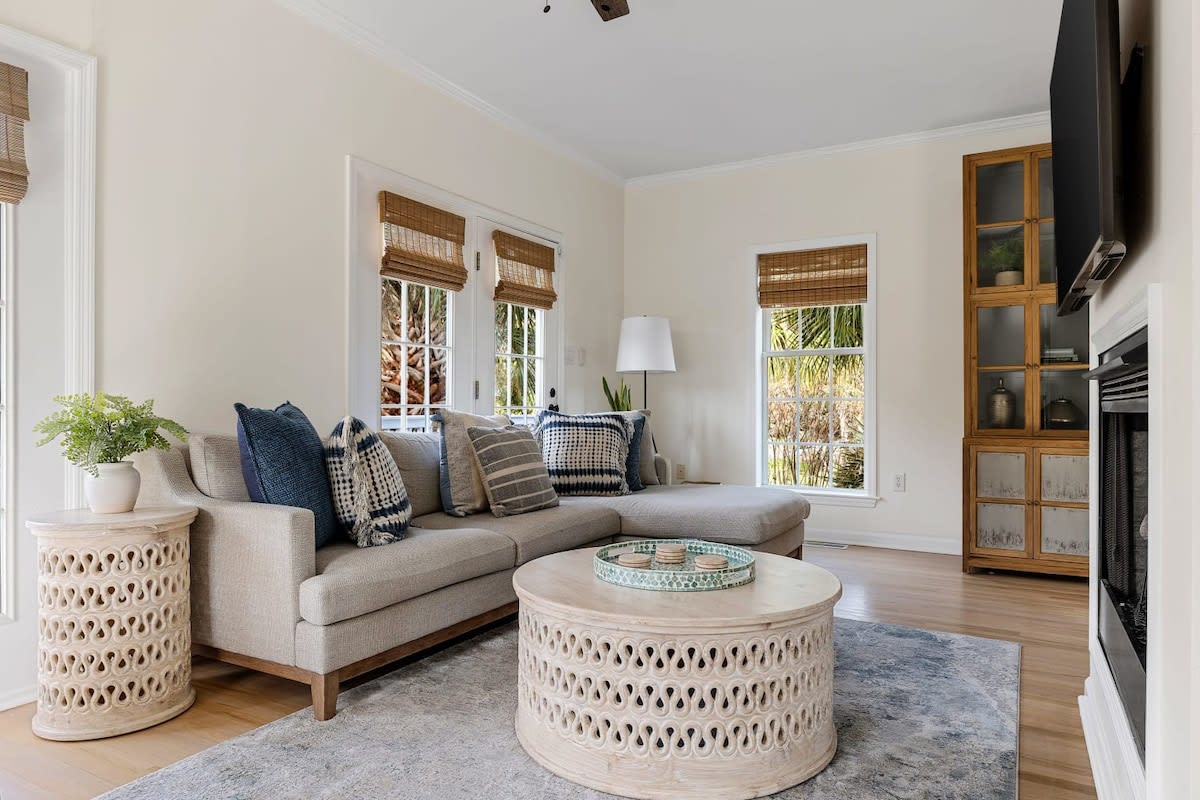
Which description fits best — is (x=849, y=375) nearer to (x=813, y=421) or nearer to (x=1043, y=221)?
(x=813, y=421)

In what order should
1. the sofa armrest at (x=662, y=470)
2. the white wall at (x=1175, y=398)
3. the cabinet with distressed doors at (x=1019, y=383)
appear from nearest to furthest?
the white wall at (x=1175, y=398) < the cabinet with distressed doors at (x=1019, y=383) < the sofa armrest at (x=662, y=470)

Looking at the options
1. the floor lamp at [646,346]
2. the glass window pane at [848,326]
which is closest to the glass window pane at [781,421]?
the glass window pane at [848,326]

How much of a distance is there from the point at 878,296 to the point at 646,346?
4.98ft

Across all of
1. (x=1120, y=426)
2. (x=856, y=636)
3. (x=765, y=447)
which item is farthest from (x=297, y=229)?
(x=765, y=447)

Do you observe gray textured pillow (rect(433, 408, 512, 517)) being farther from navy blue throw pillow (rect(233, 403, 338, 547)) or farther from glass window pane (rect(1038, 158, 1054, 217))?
glass window pane (rect(1038, 158, 1054, 217))

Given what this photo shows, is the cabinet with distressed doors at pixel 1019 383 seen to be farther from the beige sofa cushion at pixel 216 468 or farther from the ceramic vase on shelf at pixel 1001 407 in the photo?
the beige sofa cushion at pixel 216 468

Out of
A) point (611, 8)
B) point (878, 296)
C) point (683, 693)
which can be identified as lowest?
point (683, 693)

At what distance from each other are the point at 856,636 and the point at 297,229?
2854 millimetres

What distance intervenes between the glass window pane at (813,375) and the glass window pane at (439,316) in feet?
8.17

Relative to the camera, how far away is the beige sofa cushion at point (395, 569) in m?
2.27

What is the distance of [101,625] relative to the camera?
2.18 m

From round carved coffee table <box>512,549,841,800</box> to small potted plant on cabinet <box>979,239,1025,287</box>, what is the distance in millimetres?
3107

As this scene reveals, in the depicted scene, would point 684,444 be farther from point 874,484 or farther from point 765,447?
point 874,484

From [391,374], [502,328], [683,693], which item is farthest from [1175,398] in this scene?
[502,328]
